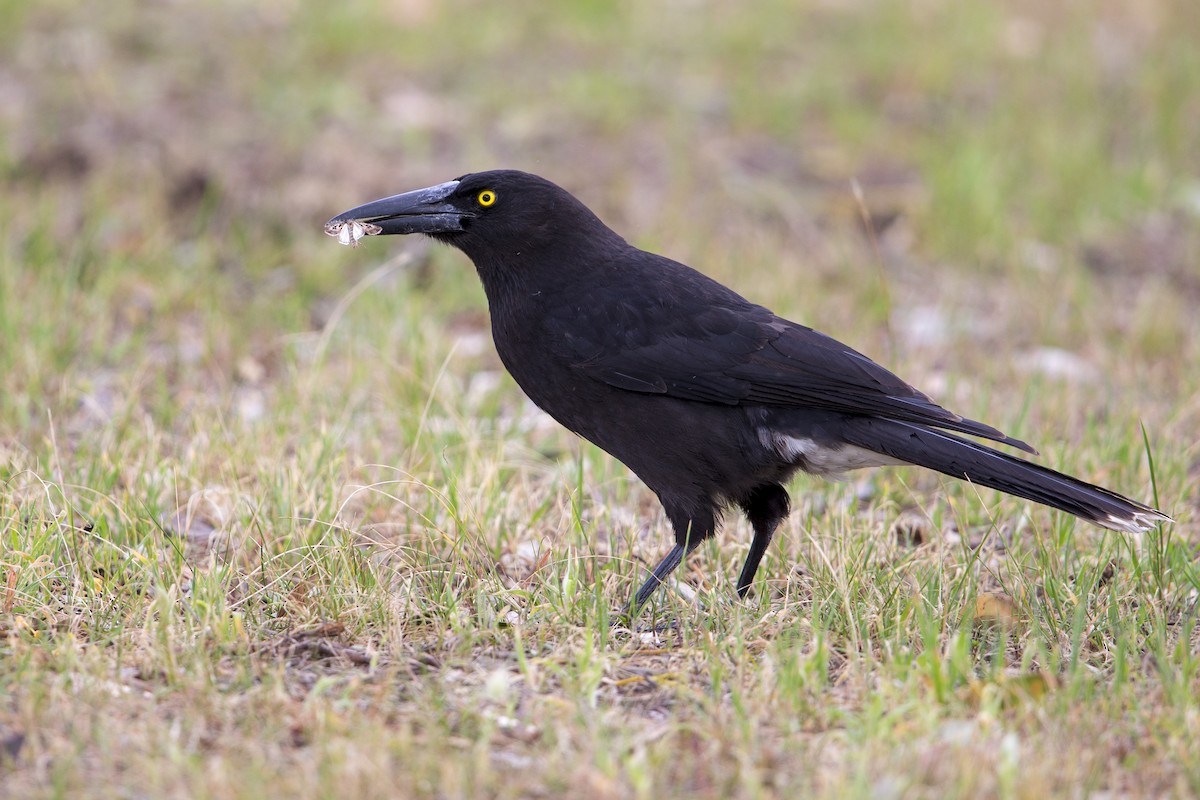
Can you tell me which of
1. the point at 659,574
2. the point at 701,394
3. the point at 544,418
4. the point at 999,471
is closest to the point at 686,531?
the point at 659,574

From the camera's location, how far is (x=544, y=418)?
17.7ft

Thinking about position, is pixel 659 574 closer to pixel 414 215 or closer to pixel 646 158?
pixel 414 215

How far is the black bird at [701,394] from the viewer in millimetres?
3770

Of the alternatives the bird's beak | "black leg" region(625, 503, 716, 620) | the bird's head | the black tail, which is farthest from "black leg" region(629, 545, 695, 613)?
the bird's beak

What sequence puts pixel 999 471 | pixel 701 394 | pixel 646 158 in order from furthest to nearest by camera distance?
pixel 646 158 < pixel 701 394 < pixel 999 471

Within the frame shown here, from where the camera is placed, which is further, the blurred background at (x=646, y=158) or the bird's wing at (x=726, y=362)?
the blurred background at (x=646, y=158)

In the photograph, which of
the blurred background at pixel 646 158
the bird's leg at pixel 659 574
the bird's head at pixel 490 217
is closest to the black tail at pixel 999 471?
the bird's leg at pixel 659 574

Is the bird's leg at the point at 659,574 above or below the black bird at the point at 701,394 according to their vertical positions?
below

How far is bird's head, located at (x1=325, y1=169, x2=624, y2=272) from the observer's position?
4.16 meters

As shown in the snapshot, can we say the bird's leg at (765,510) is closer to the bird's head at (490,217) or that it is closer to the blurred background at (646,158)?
the bird's head at (490,217)

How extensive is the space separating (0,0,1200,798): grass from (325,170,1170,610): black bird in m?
0.25

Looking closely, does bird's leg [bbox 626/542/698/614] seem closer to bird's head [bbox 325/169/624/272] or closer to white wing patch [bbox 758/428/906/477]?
white wing patch [bbox 758/428/906/477]

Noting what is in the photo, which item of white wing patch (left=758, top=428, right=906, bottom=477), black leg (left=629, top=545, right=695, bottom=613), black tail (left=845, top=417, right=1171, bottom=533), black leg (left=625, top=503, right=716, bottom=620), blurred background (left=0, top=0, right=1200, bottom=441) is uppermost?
blurred background (left=0, top=0, right=1200, bottom=441)

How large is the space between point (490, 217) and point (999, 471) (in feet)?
5.59
